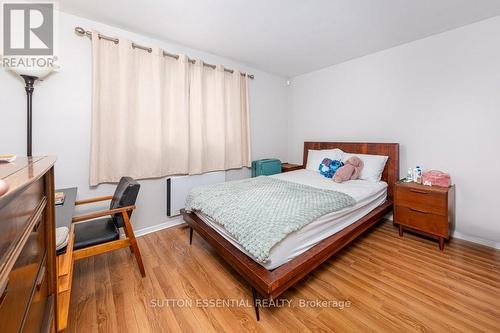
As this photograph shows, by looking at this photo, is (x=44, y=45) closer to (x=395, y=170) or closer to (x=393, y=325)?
(x=393, y=325)

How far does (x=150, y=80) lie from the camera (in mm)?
2561

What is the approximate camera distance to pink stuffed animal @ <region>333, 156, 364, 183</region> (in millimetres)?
2742

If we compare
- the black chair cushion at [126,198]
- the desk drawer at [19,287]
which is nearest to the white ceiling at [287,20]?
the black chair cushion at [126,198]

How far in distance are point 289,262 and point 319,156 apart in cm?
233

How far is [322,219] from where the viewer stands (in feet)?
5.75

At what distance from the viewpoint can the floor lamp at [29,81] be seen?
5.83 feet

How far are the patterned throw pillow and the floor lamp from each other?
331 cm

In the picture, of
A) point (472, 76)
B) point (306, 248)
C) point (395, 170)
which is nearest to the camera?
point (306, 248)

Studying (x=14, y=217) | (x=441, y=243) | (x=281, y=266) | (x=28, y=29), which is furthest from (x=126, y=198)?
(x=441, y=243)

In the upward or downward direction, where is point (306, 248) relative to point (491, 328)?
upward

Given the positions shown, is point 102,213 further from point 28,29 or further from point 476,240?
point 476,240

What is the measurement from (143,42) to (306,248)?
9.60 ft

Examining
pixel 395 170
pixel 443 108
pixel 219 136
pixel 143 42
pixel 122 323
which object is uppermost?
pixel 143 42

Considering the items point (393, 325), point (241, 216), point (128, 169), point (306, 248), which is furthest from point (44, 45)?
point (393, 325)
